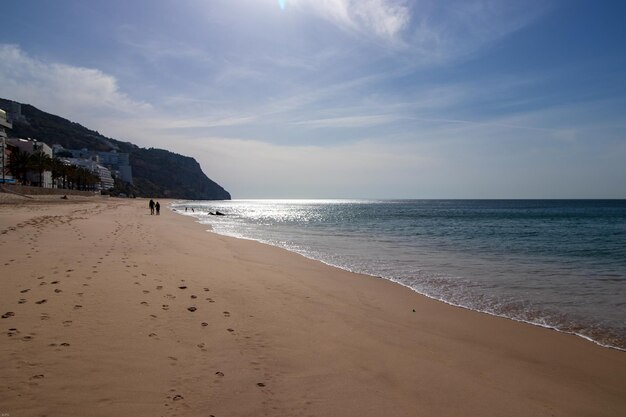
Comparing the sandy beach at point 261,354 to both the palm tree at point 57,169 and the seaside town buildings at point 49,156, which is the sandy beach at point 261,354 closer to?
the seaside town buildings at point 49,156

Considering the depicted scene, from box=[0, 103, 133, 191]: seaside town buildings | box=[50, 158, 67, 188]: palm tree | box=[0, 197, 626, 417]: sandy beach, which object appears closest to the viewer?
box=[0, 197, 626, 417]: sandy beach

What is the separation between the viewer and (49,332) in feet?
16.8

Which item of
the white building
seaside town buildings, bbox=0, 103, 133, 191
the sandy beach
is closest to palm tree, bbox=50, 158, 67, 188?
seaside town buildings, bbox=0, 103, 133, 191

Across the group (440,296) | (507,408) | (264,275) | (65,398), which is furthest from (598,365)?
(264,275)

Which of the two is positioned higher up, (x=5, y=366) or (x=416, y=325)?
(x=5, y=366)

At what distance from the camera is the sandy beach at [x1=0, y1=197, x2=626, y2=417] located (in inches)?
159

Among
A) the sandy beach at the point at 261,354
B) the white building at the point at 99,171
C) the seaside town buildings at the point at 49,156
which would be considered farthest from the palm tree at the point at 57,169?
the sandy beach at the point at 261,354

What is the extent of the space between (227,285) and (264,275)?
6.87ft

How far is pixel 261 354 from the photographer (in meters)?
5.38

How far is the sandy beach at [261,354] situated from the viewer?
159 inches

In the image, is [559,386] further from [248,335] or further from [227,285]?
[227,285]

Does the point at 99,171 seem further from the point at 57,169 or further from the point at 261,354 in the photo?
the point at 261,354

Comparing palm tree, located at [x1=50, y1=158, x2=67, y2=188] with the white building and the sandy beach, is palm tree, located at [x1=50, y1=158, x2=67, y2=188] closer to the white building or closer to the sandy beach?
the white building

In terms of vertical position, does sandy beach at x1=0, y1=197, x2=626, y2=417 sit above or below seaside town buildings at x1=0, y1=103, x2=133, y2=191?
below
